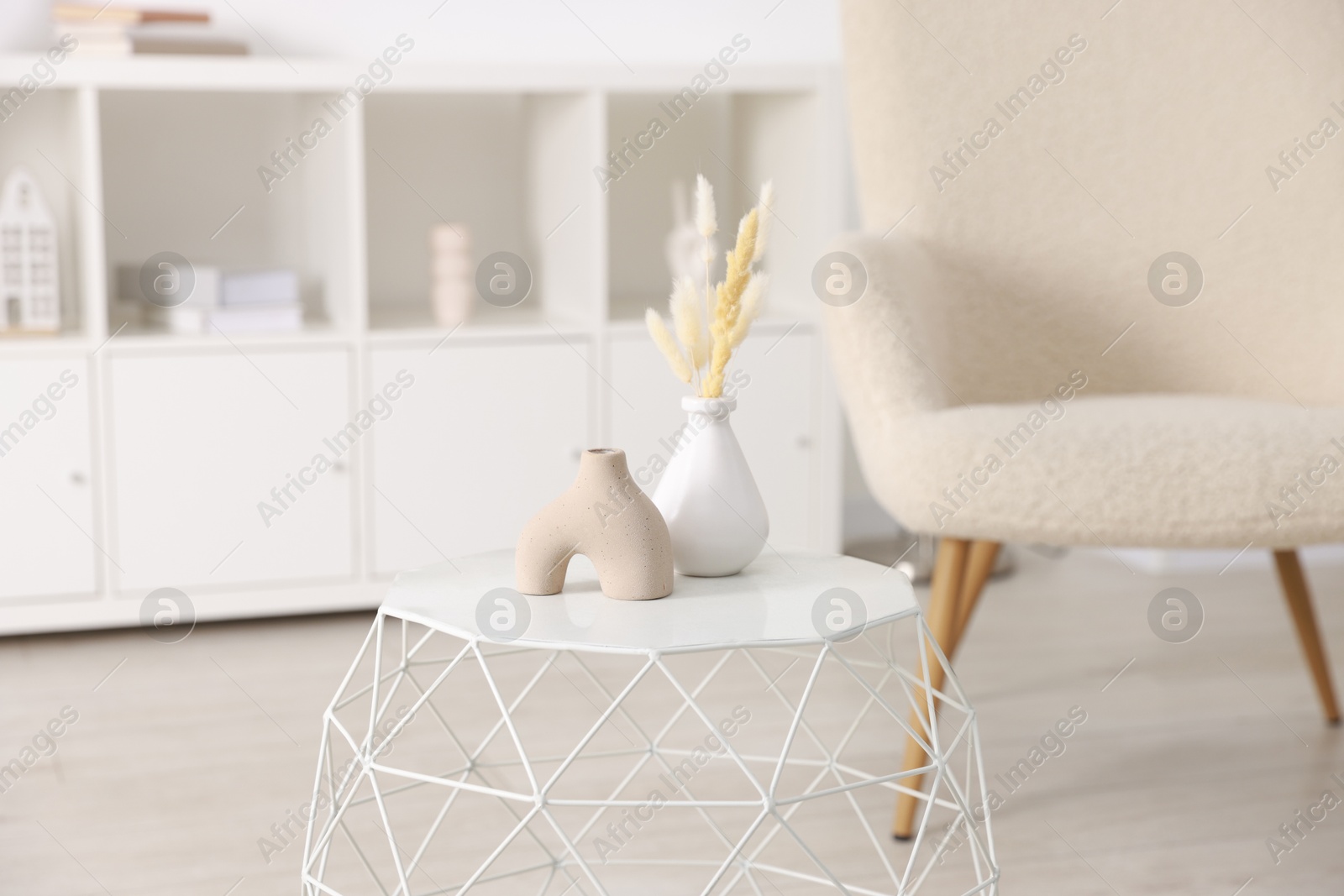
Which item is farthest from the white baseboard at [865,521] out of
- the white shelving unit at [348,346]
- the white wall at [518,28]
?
the white wall at [518,28]

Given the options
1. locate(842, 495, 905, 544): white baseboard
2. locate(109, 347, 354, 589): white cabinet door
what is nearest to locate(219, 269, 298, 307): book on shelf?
locate(109, 347, 354, 589): white cabinet door

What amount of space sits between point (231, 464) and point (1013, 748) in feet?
3.97

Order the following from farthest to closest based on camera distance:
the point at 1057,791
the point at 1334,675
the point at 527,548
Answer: the point at 1334,675, the point at 1057,791, the point at 527,548

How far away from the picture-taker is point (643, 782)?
4.95 ft

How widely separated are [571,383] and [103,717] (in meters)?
0.85

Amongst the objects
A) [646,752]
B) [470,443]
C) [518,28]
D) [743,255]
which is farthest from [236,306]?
[743,255]

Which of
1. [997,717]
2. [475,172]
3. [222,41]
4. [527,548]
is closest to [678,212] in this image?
[475,172]

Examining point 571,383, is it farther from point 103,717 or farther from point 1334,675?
point 1334,675

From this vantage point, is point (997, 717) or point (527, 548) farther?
point (997, 717)

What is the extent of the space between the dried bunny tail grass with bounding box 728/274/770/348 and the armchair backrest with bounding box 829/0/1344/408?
0.60 m

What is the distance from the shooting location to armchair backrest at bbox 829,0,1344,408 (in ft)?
5.43

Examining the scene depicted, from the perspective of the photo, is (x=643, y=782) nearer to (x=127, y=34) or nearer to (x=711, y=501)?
(x=711, y=501)

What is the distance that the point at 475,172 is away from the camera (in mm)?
2510

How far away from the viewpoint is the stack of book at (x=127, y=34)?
2.02 m
